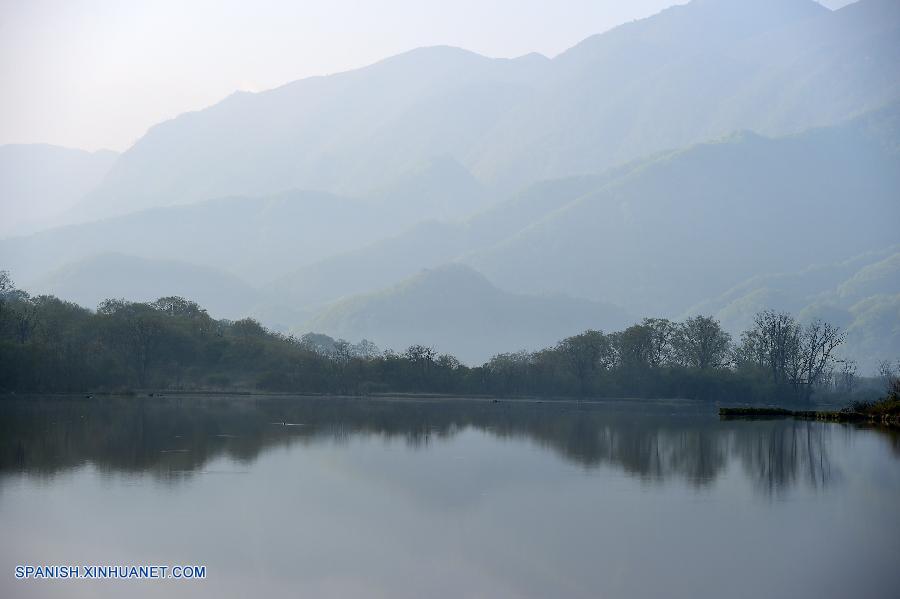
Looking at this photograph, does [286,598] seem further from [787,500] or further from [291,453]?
[291,453]

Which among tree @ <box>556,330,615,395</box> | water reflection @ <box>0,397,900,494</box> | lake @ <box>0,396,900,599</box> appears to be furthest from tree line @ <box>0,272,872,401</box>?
lake @ <box>0,396,900,599</box>

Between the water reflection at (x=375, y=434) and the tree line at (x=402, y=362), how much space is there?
14556 mm

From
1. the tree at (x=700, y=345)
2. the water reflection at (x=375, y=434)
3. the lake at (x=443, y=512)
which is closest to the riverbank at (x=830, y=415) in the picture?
the water reflection at (x=375, y=434)

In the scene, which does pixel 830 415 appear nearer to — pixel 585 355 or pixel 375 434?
pixel 585 355

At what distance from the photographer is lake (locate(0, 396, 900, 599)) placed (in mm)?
21688

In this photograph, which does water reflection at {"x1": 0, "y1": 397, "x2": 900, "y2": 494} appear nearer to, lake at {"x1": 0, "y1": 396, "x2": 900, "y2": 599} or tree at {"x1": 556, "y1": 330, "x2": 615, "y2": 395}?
lake at {"x1": 0, "y1": 396, "x2": 900, "y2": 599}

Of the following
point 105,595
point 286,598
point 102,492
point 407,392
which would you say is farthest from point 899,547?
point 407,392

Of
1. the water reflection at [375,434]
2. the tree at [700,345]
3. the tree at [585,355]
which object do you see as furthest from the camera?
the tree at [700,345]

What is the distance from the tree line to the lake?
45.0m

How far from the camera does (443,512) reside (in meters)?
29.6

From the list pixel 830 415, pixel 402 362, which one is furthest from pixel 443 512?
pixel 402 362

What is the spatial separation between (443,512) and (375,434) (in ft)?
84.6

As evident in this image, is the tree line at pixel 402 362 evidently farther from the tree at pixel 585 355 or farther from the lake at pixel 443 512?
the lake at pixel 443 512

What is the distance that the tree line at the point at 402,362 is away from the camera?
100 meters
